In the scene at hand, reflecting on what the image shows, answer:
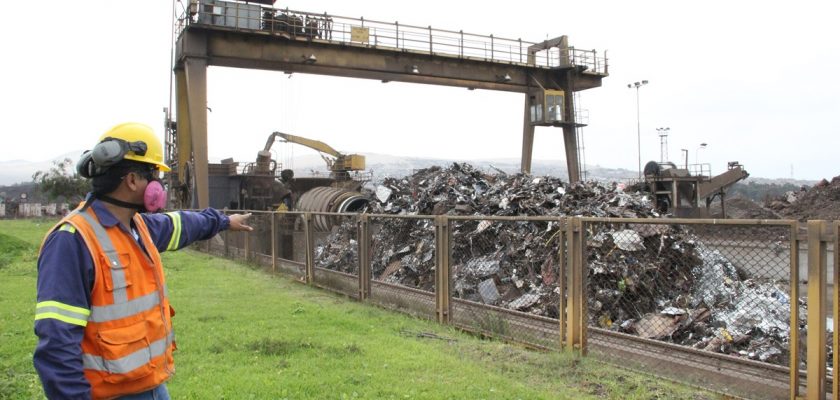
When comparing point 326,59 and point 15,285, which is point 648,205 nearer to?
point 15,285

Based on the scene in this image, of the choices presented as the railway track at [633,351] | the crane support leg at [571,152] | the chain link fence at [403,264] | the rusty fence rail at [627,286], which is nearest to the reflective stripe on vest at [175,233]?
the rusty fence rail at [627,286]

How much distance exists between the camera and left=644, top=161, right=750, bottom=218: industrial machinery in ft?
102

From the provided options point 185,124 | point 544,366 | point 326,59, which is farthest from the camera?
point 185,124

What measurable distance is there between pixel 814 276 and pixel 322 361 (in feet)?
12.8

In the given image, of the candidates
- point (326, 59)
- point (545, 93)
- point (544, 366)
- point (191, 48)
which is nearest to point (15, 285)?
point (544, 366)

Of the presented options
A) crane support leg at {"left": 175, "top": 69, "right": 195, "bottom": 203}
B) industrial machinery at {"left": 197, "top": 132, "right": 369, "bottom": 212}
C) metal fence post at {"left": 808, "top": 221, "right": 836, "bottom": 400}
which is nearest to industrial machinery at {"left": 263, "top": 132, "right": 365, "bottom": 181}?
industrial machinery at {"left": 197, "top": 132, "right": 369, "bottom": 212}

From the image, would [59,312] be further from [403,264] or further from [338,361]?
[403,264]

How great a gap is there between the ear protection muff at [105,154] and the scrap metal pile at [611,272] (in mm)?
4418

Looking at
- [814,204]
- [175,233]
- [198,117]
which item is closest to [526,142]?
[198,117]

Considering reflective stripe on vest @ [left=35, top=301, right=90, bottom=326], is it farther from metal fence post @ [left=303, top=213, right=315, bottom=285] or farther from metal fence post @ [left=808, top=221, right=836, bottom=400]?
metal fence post @ [left=303, top=213, right=315, bottom=285]

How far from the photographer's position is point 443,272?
24.7 feet

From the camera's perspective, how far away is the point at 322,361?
18.3 feet

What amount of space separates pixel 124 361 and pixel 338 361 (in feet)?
11.0

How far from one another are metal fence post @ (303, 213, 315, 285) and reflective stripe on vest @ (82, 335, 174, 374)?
28.0 feet
